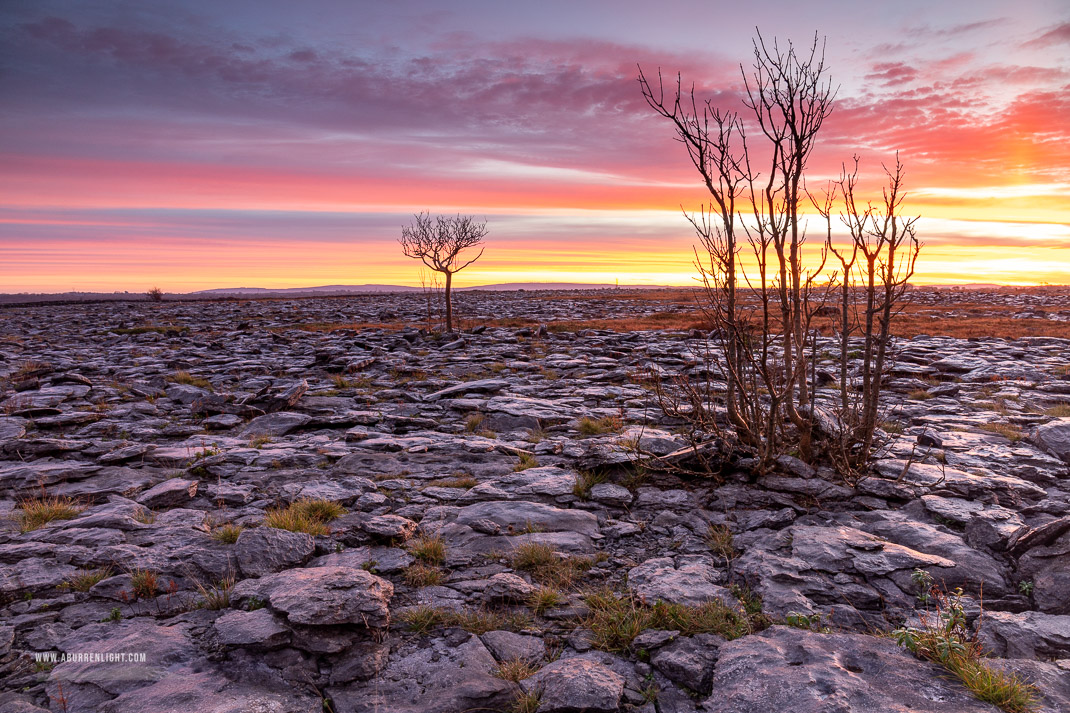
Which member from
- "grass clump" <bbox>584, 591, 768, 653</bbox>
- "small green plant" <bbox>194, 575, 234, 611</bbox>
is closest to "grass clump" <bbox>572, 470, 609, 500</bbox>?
"grass clump" <bbox>584, 591, 768, 653</bbox>

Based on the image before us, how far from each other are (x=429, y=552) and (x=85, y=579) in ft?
8.05

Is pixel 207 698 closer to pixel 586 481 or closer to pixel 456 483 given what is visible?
pixel 456 483

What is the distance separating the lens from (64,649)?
135 inches

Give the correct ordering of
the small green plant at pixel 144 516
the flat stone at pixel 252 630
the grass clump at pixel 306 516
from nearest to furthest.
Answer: the flat stone at pixel 252 630 < the grass clump at pixel 306 516 < the small green plant at pixel 144 516

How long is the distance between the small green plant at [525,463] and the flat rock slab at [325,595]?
10.2 ft

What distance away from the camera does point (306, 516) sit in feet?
18.0

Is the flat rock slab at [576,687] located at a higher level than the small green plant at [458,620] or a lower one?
higher

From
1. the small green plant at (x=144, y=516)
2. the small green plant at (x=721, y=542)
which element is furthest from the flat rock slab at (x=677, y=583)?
the small green plant at (x=144, y=516)

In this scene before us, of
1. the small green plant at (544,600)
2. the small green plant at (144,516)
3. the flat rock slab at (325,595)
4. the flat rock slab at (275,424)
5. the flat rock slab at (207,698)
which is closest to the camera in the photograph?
the flat rock slab at (207,698)

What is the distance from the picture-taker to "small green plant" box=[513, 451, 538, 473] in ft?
23.4

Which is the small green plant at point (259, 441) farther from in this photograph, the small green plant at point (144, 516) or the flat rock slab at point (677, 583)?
the flat rock slab at point (677, 583)

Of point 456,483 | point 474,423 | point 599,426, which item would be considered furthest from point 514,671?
point 474,423

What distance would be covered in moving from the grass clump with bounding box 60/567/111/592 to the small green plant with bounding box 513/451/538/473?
13.4 ft

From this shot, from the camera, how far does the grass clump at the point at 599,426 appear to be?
8.67 m
